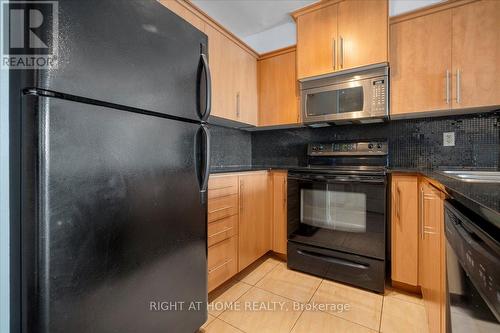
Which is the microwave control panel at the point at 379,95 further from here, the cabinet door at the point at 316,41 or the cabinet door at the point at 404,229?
the cabinet door at the point at 404,229

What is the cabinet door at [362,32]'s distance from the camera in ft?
5.91

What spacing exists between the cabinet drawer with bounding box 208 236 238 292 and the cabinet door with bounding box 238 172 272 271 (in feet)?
0.26

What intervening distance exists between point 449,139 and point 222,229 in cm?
205

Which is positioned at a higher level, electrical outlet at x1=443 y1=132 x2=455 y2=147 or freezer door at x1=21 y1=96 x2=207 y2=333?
electrical outlet at x1=443 y1=132 x2=455 y2=147

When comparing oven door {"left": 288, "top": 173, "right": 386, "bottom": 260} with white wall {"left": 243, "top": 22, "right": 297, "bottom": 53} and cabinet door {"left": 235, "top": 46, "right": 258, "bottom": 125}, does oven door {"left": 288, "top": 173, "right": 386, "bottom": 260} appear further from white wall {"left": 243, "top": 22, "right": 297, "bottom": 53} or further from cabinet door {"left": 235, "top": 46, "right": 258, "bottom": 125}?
white wall {"left": 243, "top": 22, "right": 297, "bottom": 53}

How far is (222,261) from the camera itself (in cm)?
170

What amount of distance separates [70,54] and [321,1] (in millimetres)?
2104

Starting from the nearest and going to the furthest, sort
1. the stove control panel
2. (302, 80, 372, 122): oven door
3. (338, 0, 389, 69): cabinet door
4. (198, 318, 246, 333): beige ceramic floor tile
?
(198, 318, 246, 333): beige ceramic floor tile < (338, 0, 389, 69): cabinet door < (302, 80, 372, 122): oven door < the stove control panel

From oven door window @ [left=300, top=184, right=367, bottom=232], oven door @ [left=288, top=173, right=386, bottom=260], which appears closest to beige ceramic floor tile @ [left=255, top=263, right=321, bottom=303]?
oven door @ [left=288, top=173, right=386, bottom=260]

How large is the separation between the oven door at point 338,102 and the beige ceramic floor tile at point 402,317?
1446 mm

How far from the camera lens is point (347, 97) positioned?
1.99 m

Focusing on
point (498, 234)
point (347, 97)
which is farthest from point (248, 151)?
A: point (498, 234)

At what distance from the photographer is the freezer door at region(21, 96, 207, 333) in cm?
63

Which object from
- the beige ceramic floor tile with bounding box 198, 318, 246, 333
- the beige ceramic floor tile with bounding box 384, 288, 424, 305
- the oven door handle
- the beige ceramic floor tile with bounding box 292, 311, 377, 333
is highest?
the oven door handle
